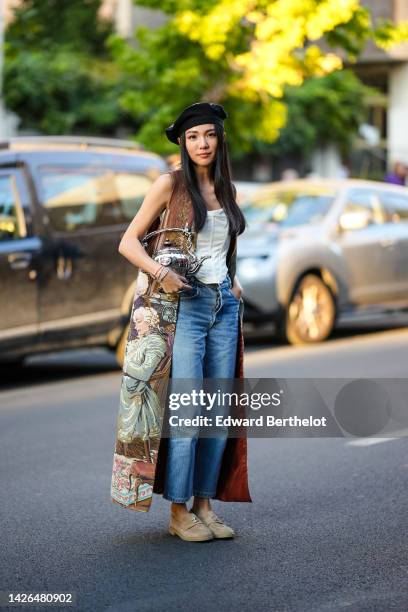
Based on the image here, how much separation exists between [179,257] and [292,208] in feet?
30.3

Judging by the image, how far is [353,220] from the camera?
14523 millimetres

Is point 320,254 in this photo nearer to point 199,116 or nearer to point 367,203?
point 367,203

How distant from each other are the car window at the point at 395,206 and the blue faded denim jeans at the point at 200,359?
961cm

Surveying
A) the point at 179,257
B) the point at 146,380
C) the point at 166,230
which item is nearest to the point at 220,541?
the point at 146,380

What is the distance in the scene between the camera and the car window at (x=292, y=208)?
14422 mm

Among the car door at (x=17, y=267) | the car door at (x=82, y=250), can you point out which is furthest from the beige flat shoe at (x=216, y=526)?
the car door at (x=82, y=250)

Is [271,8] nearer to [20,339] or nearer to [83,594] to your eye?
[20,339]

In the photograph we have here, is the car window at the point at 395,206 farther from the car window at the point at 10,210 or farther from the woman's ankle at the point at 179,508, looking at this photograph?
the woman's ankle at the point at 179,508

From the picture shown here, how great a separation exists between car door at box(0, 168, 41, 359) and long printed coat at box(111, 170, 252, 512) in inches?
210

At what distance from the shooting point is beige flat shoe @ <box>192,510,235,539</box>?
568 centimetres

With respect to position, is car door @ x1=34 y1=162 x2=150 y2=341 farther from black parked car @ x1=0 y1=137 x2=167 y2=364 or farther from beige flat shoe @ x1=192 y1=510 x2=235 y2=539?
beige flat shoe @ x1=192 y1=510 x2=235 y2=539

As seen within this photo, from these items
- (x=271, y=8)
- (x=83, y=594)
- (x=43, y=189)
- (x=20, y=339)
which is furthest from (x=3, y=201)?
(x=271, y=8)

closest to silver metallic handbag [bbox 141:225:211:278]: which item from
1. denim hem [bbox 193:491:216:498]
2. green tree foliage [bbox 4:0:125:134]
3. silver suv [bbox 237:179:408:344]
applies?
denim hem [bbox 193:491:216:498]

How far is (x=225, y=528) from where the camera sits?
5715 millimetres
